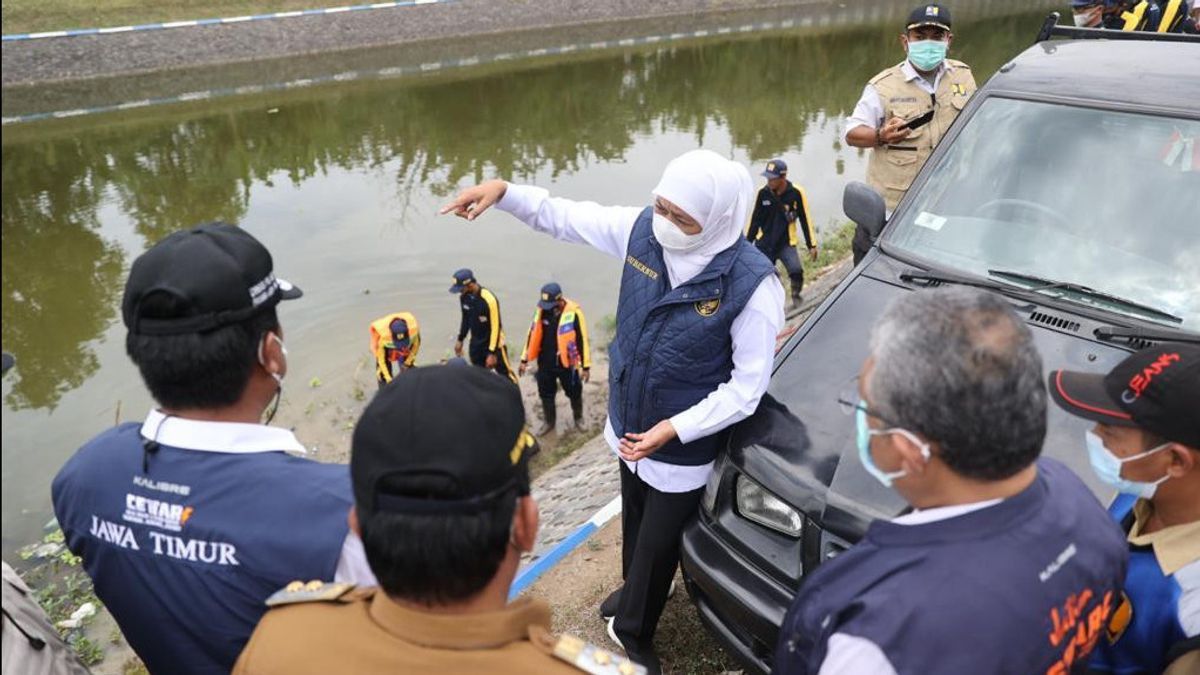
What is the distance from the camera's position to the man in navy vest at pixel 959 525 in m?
1.36

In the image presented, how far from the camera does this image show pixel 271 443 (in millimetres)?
1682

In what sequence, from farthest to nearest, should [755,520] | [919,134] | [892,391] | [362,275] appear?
[362,275] → [919,134] → [755,520] → [892,391]

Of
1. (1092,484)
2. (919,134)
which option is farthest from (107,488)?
(919,134)

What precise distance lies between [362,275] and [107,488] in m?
9.80

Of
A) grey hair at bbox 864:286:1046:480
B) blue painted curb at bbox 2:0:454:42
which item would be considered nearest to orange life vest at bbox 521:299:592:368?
grey hair at bbox 864:286:1046:480

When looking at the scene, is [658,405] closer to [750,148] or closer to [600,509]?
[600,509]

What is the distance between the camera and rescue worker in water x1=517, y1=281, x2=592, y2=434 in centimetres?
711

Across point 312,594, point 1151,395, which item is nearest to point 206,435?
point 312,594

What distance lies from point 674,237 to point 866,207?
117cm

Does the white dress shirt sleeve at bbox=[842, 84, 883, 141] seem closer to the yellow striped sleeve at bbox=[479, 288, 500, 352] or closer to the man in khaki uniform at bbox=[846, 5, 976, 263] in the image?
the man in khaki uniform at bbox=[846, 5, 976, 263]

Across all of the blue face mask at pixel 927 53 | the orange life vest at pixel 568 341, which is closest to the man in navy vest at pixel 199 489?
the blue face mask at pixel 927 53

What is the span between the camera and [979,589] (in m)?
1.37

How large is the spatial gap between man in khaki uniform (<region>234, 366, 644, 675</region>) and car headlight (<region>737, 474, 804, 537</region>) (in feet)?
4.76

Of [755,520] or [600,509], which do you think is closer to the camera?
[755,520]
